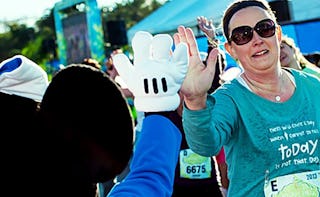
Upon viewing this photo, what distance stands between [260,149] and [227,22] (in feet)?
1.81

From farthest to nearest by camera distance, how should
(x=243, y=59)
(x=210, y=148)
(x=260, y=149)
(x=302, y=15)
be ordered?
(x=302, y=15), (x=243, y=59), (x=260, y=149), (x=210, y=148)

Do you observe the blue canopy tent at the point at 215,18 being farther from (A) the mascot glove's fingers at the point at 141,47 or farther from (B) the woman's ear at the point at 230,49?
(A) the mascot glove's fingers at the point at 141,47

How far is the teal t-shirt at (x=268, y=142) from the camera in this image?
7.27 feet

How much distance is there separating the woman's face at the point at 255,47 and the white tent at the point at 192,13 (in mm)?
5964

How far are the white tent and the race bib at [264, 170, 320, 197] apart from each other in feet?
20.3

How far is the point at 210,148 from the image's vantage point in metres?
2.05

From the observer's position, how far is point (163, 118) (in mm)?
1529

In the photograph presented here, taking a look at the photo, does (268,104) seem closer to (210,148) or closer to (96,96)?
(210,148)

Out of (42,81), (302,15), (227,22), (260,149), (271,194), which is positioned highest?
(302,15)

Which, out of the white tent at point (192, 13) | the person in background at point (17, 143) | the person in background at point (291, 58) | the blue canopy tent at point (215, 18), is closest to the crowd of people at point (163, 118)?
the person in background at point (17, 143)

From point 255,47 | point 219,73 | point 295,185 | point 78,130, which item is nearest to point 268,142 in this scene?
point 295,185

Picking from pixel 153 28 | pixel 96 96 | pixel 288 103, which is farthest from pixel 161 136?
pixel 153 28

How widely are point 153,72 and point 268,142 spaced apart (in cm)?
87

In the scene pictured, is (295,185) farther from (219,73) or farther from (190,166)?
(190,166)
